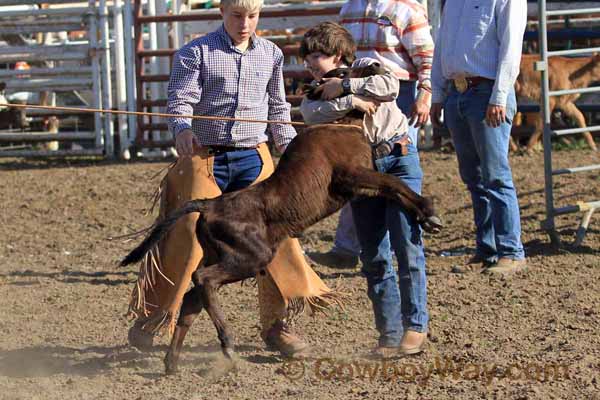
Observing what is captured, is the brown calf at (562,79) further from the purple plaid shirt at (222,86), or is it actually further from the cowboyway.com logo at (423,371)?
the cowboyway.com logo at (423,371)

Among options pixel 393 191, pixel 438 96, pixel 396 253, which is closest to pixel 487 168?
pixel 438 96

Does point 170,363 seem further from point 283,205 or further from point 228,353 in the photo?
point 283,205

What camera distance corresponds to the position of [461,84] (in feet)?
21.7

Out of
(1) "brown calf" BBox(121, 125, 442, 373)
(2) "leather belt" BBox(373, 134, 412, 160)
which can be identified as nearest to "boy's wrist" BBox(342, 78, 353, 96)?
(1) "brown calf" BBox(121, 125, 442, 373)

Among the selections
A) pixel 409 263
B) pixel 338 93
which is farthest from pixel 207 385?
pixel 338 93

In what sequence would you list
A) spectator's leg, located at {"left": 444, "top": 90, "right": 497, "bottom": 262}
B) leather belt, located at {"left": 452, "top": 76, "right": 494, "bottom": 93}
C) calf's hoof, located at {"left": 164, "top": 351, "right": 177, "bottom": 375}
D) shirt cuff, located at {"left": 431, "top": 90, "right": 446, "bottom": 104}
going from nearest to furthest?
calf's hoof, located at {"left": 164, "top": 351, "right": 177, "bottom": 375}, leather belt, located at {"left": 452, "top": 76, "right": 494, "bottom": 93}, spectator's leg, located at {"left": 444, "top": 90, "right": 497, "bottom": 262}, shirt cuff, located at {"left": 431, "top": 90, "right": 446, "bottom": 104}

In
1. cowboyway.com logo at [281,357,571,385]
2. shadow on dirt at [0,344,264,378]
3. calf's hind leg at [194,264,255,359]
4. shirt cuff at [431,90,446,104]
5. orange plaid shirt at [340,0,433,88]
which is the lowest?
shadow on dirt at [0,344,264,378]

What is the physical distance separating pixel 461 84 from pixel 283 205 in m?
2.45

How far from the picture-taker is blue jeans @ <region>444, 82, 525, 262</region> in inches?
258

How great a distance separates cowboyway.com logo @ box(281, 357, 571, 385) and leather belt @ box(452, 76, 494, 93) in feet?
7.55

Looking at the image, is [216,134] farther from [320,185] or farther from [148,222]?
[148,222]

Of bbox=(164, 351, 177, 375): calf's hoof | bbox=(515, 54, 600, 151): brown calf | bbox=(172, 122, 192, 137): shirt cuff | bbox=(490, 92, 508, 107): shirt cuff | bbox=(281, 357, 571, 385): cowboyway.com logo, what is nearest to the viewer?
bbox=(281, 357, 571, 385): cowboyway.com logo

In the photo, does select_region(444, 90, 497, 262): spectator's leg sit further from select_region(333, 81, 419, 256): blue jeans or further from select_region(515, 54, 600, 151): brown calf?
select_region(515, 54, 600, 151): brown calf

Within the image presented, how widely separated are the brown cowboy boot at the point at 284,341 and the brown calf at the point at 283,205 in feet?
1.82
